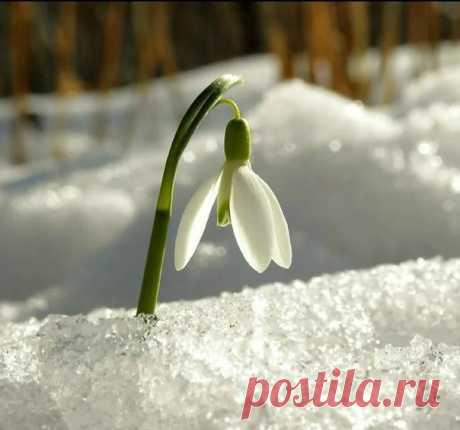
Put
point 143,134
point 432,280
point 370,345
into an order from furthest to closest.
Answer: point 143,134
point 432,280
point 370,345

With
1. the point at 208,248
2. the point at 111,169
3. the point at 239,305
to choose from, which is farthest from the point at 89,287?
the point at 239,305

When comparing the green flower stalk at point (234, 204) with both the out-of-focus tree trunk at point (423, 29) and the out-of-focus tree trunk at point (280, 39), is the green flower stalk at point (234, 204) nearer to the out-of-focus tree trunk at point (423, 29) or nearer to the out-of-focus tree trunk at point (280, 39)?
the out-of-focus tree trunk at point (280, 39)

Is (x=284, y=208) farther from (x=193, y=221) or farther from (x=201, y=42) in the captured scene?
(x=201, y=42)

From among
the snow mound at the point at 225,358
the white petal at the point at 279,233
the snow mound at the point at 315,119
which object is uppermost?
the white petal at the point at 279,233

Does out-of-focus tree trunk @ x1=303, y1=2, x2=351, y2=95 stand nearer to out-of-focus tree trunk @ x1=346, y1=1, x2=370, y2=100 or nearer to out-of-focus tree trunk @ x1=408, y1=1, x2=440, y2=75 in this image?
out-of-focus tree trunk @ x1=346, y1=1, x2=370, y2=100

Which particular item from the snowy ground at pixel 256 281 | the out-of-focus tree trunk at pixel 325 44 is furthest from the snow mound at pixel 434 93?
the out-of-focus tree trunk at pixel 325 44

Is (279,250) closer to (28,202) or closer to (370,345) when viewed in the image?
(370,345)

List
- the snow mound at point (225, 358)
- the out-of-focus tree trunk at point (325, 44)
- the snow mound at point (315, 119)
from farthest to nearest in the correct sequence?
the out-of-focus tree trunk at point (325, 44) < the snow mound at point (315, 119) < the snow mound at point (225, 358)

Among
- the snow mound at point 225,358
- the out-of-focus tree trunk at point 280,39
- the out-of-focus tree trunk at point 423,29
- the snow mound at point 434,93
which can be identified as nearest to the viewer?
the snow mound at point 225,358
